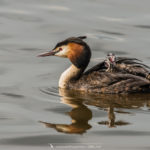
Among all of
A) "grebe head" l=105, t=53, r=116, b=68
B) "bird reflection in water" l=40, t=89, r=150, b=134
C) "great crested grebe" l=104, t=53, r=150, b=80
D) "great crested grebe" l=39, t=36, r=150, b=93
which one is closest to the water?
"bird reflection in water" l=40, t=89, r=150, b=134

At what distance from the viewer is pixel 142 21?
626 inches

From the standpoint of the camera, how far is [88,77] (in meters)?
11.4

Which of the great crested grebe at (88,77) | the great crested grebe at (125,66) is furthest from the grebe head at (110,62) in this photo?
the great crested grebe at (88,77)

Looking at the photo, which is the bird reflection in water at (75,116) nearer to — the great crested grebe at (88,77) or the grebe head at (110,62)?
the great crested grebe at (88,77)

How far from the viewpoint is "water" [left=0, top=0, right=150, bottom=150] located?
889 cm

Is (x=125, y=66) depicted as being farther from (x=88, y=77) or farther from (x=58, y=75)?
(x=58, y=75)

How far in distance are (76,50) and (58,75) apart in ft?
2.88

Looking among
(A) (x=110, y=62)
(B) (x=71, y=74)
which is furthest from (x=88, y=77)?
(A) (x=110, y=62)

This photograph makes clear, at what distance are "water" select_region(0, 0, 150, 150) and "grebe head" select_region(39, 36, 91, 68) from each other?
0.60m

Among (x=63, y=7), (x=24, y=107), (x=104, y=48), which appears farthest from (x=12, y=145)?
(x=63, y=7)

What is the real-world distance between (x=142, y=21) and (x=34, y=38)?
303 cm

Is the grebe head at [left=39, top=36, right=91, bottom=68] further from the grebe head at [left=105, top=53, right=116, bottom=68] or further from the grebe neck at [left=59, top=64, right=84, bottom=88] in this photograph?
the grebe head at [left=105, top=53, right=116, bottom=68]

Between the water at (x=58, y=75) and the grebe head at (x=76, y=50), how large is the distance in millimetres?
602

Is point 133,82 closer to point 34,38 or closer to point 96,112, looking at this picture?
point 96,112
